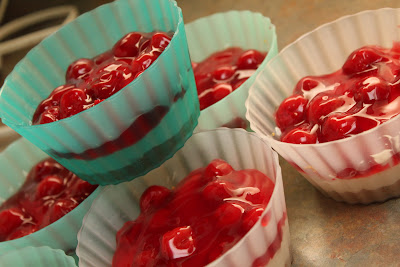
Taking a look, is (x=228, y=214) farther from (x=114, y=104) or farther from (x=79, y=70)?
(x=79, y=70)

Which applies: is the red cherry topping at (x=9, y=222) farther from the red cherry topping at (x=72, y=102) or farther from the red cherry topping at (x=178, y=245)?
the red cherry topping at (x=178, y=245)

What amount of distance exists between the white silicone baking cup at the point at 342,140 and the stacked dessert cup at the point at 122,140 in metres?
0.06

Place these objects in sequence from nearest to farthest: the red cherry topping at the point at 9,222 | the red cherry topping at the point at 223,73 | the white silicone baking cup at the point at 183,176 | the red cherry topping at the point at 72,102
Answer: the white silicone baking cup at the point at 183,176 → the red cherry topping at the point at 72,102 → the red cherry topping at the point at 9,222 → the red cherry topping at the point at 223,73

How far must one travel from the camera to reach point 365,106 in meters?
0.97

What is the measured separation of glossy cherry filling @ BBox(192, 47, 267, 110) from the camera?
127 centimetres

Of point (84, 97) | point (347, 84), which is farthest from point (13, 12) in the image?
point (347, 84)

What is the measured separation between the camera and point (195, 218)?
38.0 inches

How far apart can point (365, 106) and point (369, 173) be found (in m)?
0.13

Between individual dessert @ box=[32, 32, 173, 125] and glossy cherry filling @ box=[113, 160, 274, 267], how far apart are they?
196 millimetres

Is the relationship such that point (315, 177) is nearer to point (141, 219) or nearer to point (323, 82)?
point (323, 82)

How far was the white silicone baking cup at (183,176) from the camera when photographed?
2.78 ft

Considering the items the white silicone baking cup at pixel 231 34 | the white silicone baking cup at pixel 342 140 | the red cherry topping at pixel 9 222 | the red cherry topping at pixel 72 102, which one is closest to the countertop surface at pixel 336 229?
the white silicone baking cup at pixel 342 140

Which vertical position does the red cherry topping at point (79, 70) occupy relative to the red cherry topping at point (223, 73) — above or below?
above

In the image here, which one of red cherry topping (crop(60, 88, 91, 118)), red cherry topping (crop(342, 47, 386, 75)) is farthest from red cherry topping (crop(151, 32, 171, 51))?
red cherry topping (crop(342, 47, 386, 75))
